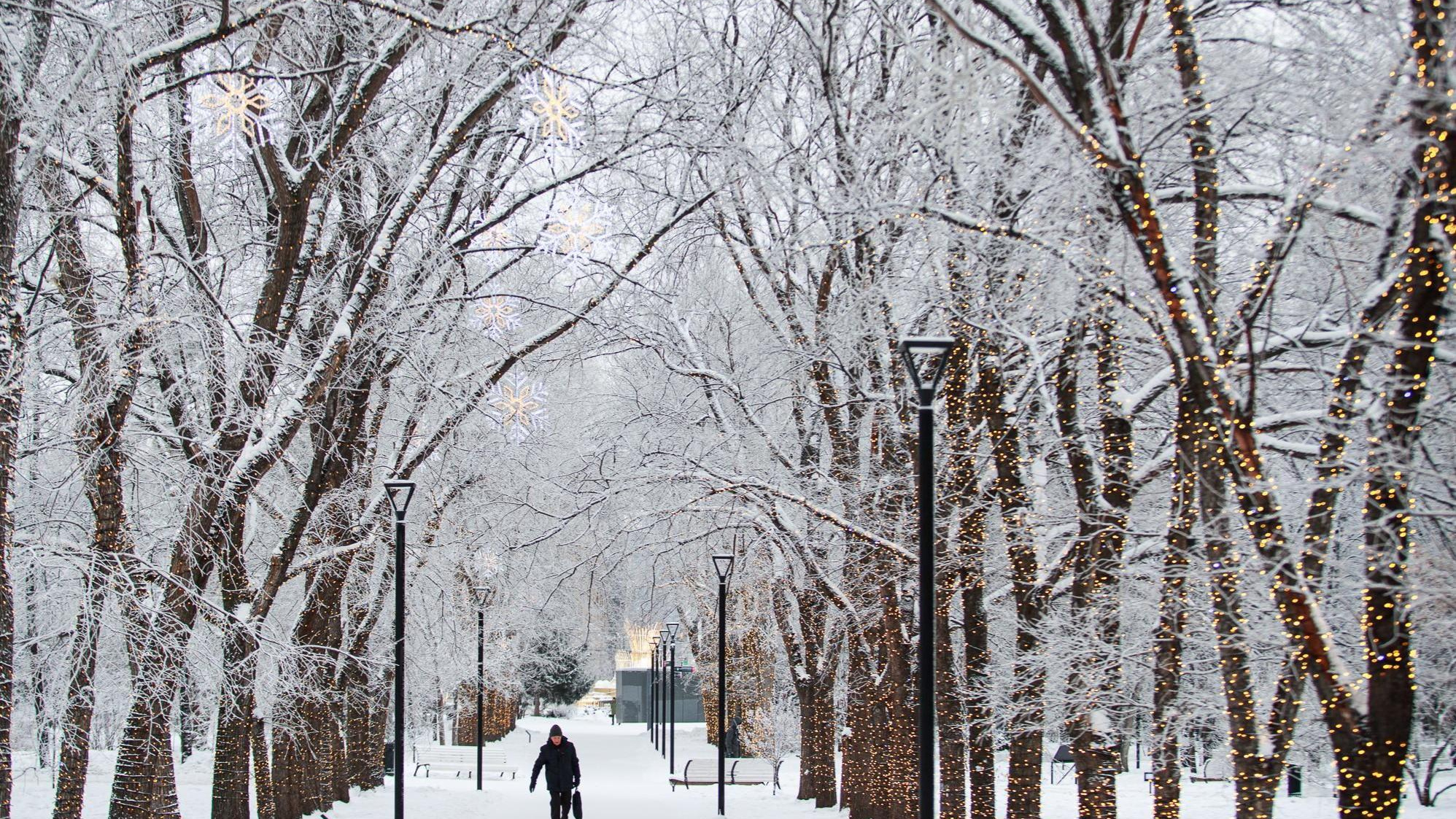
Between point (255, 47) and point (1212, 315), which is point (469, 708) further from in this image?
point (1212, 315)

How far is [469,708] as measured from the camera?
4931cm

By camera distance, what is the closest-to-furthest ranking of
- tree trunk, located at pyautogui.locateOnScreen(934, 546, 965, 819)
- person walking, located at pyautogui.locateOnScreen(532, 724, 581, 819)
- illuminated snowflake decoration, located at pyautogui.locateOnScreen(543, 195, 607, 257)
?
illuminated snowflake decoration, located at pyautogui.locateOnScreen(543, 195, 607, 257) → tree trunk, located at pyautogui.locateOnScreen(934, 546, 965, 819) → person walking, located at pyautogui.locateOnScreen(532, 724, 581, 819)

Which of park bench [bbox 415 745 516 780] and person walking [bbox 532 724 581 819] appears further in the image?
park bench [bbox 415 745 516 780]

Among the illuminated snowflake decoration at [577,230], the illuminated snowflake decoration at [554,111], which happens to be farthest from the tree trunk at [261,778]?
the illuminated snowflake decoration at [554,111]

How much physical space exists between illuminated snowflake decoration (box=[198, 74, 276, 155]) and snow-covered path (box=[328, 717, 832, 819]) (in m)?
13.6

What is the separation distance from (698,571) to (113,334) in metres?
23.3

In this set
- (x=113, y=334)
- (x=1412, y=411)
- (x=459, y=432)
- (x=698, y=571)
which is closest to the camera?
(x=1412, y=411)

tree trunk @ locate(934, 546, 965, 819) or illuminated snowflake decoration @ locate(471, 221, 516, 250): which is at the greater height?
illuminated snowflake decoration @ locate(471, 221, 516, 250)

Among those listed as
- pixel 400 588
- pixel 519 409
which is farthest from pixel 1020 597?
pixel 400 588

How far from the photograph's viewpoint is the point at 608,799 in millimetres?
25812

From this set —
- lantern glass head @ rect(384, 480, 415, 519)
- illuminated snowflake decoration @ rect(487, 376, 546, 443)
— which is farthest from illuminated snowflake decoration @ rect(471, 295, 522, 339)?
lantern glass head @ rect(384, 480, 415, 519)

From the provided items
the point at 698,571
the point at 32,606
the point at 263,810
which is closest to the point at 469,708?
the point at 698,571

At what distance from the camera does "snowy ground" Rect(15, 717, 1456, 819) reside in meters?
21.4

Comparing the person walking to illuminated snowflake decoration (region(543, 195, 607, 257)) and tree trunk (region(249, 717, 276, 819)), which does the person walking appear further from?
illuminated snowflake decoration (region(543, 195, 607, 257))
